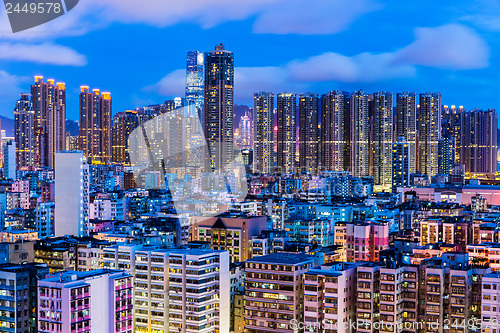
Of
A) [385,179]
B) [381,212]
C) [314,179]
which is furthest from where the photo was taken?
[385,179]

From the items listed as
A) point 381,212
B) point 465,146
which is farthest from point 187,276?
point 465,146

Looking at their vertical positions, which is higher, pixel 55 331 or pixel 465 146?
pixel 465 146

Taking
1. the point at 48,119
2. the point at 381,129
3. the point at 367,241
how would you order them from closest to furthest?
the point at 367,241 → the point at 381,129 → the point at 48,119

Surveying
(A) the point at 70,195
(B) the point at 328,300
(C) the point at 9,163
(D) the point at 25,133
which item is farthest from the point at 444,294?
(D) the point at 25,133

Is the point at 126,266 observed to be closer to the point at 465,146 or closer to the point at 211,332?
the point at 211,332

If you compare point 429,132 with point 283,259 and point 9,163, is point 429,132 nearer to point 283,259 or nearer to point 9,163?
point 9,163

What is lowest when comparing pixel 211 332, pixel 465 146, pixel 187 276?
pixel 211 332

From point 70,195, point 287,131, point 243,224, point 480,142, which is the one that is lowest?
Answer: point 243,224

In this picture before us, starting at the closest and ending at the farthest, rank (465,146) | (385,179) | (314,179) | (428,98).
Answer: (314,179) < (385,179) < (428,98) < (465,146)
